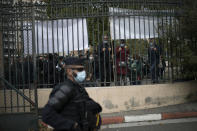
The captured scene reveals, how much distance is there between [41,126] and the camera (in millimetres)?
7926

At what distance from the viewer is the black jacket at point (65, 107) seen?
3275 mm

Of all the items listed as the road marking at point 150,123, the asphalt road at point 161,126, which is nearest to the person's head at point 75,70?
the asphalt road at point 161,126

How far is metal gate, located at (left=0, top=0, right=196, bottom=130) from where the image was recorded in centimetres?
896

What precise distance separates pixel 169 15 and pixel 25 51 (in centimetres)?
425

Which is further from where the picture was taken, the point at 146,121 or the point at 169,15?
the point at 169,15

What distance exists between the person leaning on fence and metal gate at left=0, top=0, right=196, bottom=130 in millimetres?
5369

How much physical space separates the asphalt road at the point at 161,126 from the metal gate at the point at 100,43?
1.51 meters

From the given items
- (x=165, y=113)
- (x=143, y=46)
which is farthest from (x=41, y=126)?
(x=143, y=46)

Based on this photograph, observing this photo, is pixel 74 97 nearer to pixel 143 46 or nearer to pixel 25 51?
pixel 25 51

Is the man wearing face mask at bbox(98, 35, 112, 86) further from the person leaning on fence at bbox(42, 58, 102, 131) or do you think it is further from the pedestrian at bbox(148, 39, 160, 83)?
the person leaning on fence at bbox(42, 58, 102, 131)

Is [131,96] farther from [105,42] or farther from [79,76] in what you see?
[79,76]

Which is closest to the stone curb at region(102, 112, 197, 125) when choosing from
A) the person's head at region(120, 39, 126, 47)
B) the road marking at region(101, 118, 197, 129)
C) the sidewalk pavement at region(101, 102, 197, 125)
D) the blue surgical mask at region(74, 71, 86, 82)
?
the sidewalk pavement at region(101, 102, 197, 125)

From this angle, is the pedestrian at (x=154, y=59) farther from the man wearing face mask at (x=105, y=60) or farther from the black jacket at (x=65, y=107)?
the black jacket at (x=65, y=107)

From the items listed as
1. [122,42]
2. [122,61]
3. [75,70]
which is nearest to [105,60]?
[122,61]
